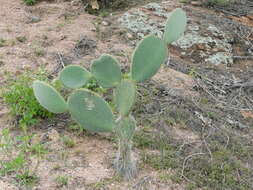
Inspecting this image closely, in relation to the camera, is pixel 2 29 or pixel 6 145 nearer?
pixel 6 145

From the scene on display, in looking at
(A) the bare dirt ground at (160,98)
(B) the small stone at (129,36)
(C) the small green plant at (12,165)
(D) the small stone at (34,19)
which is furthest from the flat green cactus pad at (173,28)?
(D) the small stone at (34,19)

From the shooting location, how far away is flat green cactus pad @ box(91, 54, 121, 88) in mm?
2092

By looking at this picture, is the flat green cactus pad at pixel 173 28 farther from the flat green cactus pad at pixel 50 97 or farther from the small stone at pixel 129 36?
the small stone at pixel 129 36

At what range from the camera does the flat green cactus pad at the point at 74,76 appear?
2246mm

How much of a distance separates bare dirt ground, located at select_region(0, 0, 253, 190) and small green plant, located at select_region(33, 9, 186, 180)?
348 mm

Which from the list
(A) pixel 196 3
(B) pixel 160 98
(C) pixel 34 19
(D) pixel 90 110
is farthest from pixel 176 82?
(A) pixel 196 3

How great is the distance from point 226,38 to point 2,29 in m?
2.33

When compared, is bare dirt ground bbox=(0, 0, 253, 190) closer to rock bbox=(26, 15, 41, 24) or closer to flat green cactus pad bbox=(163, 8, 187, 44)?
rock bbox=(26, 15, 41, 24)

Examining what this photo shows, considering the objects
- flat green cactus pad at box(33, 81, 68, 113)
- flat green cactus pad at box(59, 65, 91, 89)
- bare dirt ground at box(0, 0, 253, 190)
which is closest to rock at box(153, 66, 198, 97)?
bare dirt ground at box(0, 0, 253, 190)

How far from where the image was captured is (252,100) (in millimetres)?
3461

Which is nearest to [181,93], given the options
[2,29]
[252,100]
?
[252,100]

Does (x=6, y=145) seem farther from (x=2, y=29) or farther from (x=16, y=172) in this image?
(x=2, y=29)

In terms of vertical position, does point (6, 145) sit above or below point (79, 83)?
below

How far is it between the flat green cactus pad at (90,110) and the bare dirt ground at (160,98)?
340mm
